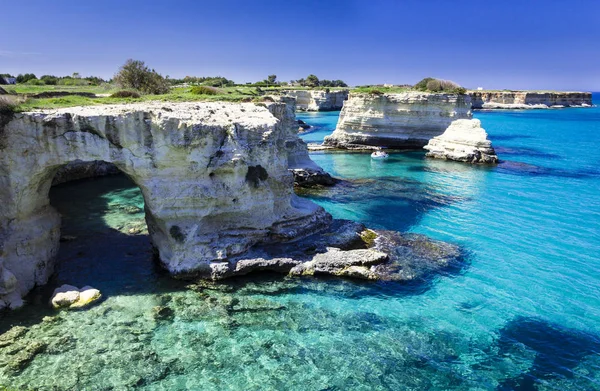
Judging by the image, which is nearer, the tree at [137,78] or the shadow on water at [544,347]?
the shadow on water at [544,347]

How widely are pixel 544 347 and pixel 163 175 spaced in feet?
49.5

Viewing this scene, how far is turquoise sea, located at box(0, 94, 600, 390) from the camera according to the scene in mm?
11023

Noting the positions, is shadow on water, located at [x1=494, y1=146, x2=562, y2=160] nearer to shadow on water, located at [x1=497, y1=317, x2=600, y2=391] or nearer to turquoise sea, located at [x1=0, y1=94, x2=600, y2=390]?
turquoise sea, located at [x1=0, y1=94, x2=600, y2=390]

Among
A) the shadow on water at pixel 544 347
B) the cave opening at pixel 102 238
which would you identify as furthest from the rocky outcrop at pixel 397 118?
the shadow on water at pixel 544 347

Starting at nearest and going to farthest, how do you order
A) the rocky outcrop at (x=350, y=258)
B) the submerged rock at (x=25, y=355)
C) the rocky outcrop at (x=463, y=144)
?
the submerged rock at (x=25, y=355)
the rocky outcrop at (x=350, y=258)
the rocky outcrop at (x=463, y=144)

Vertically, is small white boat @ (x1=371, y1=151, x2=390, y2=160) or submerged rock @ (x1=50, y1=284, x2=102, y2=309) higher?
small white boat @ (x1=371, y1=151, x2=390, y2=160)

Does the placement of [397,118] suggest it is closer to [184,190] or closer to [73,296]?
[184,190]

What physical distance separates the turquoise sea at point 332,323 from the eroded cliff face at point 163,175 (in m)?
1.47

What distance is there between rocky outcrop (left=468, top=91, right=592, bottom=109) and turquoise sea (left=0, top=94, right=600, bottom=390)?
121492mm

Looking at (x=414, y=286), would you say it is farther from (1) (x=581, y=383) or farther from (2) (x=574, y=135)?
(2) (x=574, y=135)

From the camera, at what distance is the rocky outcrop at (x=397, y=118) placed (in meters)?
48.1

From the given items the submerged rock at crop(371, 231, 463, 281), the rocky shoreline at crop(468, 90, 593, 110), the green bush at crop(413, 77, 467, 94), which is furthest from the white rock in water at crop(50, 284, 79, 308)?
the rocky shoreline at crop(468, 90, 593, 110)

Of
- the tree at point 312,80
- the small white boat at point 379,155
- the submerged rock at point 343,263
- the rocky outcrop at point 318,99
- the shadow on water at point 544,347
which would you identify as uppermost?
the tree at point 312,80

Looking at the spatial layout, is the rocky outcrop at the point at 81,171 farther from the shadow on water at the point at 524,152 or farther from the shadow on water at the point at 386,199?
the shadow on water at the point at 524,152
